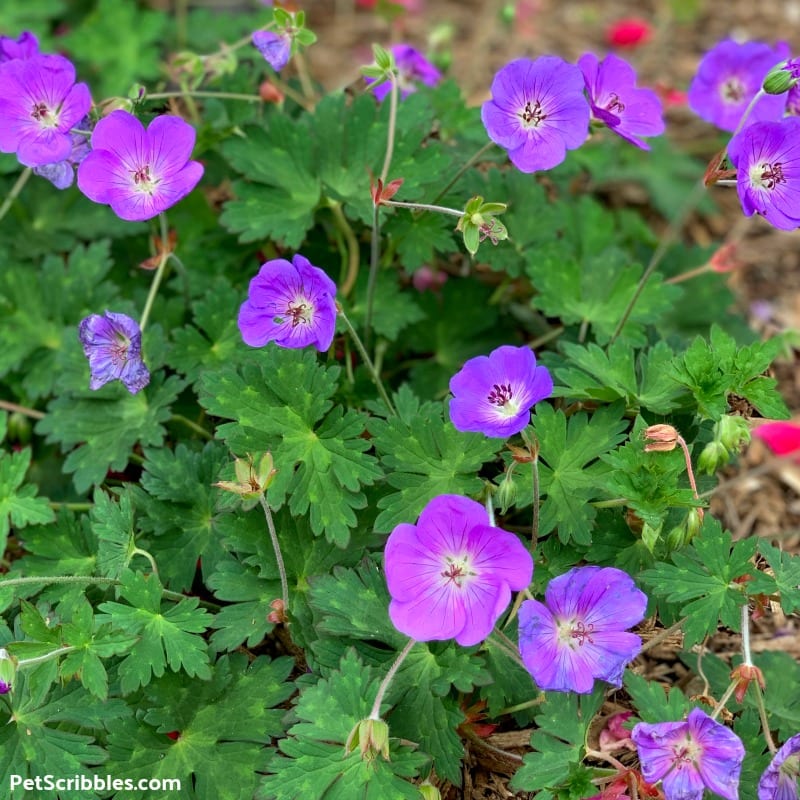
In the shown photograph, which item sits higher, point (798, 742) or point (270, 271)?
point (270, 271)

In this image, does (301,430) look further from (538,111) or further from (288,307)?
(538,111)

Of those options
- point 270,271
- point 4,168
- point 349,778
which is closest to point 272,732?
point 349,778

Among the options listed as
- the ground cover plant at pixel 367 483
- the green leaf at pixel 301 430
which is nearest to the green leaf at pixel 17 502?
the ground cover plant at pixel 367 483

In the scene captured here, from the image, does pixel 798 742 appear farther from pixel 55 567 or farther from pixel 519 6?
pixel 519 6

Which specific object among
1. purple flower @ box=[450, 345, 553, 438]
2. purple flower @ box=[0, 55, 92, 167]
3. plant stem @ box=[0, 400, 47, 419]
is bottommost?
plant stem @ box=[0, 400, 47, 419]

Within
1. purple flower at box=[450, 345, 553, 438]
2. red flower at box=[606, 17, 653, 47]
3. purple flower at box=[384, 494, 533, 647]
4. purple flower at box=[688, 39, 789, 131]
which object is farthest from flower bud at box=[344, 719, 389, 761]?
red flower at box=[606, 17, 653, 47]

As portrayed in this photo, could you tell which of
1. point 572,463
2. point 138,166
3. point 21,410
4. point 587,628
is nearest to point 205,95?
point 138,166

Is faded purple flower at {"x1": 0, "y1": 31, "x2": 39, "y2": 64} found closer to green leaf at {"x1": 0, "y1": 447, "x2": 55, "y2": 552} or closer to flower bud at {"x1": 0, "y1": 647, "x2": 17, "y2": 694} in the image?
green leaf at {"x1": 0, "y1": 447, "x2": 55, "y2": 552}
